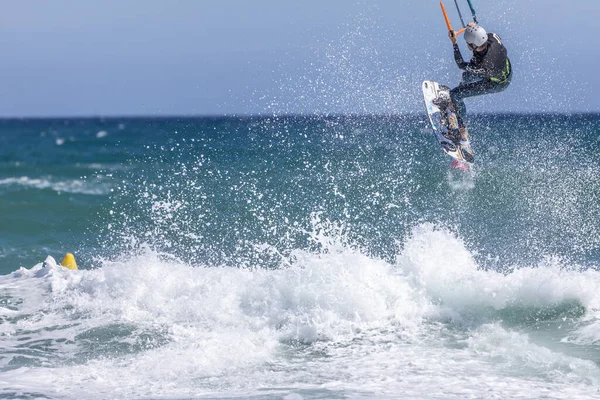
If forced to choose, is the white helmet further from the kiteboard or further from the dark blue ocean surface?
the dark blue ocean surface

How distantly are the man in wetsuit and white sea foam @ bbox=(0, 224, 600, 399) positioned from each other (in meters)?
2.44

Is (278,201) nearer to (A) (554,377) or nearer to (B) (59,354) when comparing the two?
(B) (59,354)

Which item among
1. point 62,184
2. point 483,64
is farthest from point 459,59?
point 62,184

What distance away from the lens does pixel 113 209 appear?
68.3 ft

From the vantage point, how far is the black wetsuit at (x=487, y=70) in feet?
34.2

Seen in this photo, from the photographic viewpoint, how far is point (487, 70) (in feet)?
34.7

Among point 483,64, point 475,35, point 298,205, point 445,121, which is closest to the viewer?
point 475,35

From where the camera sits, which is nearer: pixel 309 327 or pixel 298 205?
pixel 309 327

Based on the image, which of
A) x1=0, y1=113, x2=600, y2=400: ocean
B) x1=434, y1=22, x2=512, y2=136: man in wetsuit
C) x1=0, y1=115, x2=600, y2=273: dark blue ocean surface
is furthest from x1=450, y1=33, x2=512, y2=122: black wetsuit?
x1=0, y1=115, x2=600, y2=273: dark blue ocean surface

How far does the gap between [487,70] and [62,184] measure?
64.1 feet

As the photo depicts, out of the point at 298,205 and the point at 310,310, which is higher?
the point at 298,205

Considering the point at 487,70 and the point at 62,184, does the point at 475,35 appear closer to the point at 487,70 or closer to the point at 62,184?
the point at 487,70

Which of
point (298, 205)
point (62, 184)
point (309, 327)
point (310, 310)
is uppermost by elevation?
point (62, 184)

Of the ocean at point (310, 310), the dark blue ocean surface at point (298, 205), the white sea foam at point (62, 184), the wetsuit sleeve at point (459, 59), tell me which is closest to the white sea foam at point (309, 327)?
the ocean at point (310, 310)
